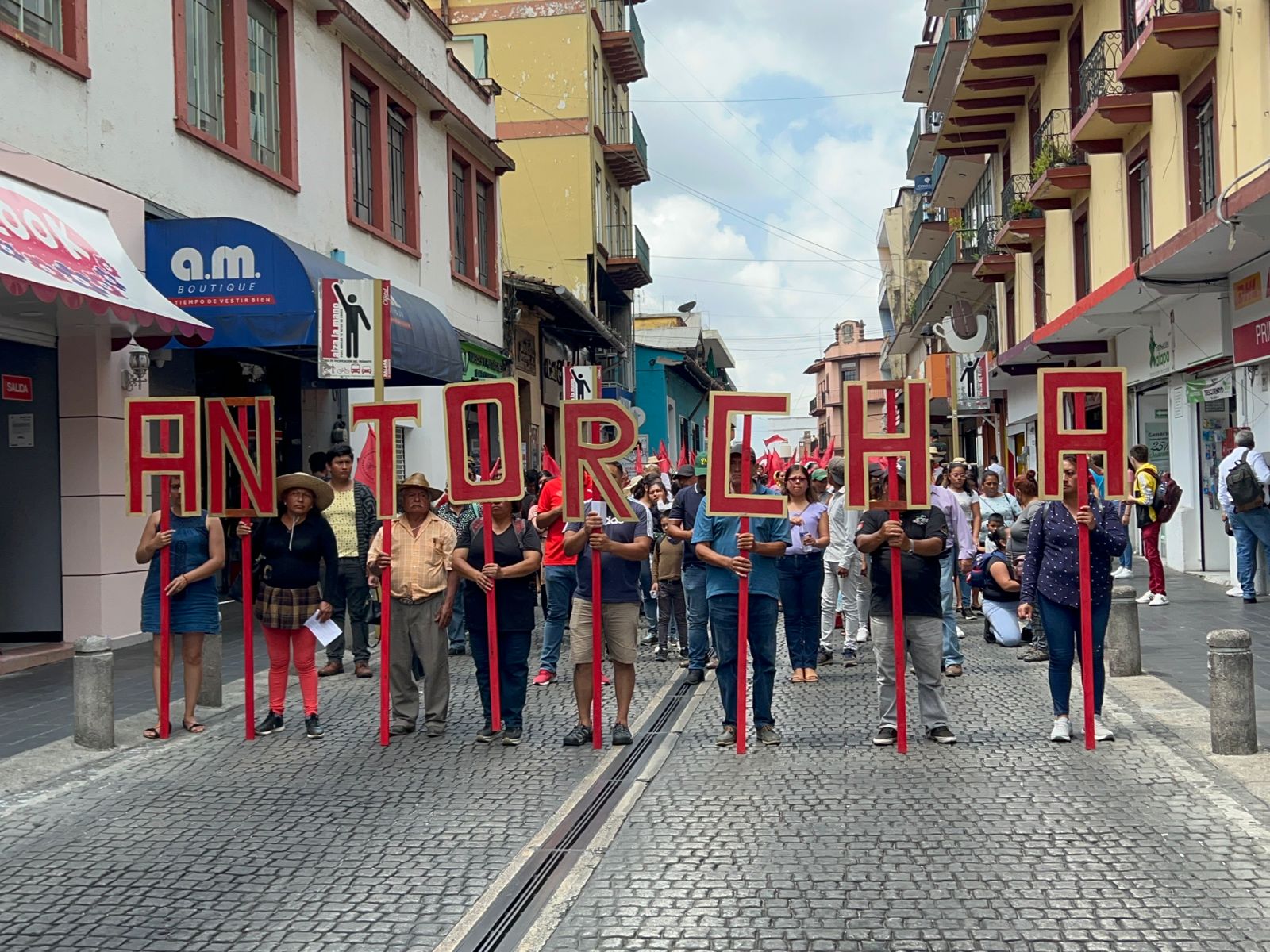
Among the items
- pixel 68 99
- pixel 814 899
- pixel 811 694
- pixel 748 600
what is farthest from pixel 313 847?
pixel 68 99

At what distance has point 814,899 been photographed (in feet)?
17.0

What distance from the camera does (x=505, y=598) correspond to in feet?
28.4

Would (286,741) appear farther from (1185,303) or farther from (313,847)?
(1185,303)

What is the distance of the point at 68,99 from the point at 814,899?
10.2 metres

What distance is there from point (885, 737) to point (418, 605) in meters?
3.25

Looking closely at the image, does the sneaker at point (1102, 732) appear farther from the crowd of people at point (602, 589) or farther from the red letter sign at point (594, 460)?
the red letter sign at point (594, 460)

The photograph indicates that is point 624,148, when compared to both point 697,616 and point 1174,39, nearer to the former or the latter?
point 1174,39

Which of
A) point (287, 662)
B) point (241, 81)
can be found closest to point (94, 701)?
point (287, 662)

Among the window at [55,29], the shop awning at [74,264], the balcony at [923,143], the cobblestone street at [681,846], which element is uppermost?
the balcony at [923,143]

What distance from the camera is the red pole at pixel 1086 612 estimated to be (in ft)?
26.0

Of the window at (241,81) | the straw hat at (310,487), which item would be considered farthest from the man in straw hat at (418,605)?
the window at (241,81)

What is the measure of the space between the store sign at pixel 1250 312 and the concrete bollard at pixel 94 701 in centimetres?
1309

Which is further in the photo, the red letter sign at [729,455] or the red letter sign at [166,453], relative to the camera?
the red letter sign at [166,453]

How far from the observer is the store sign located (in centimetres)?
1538
